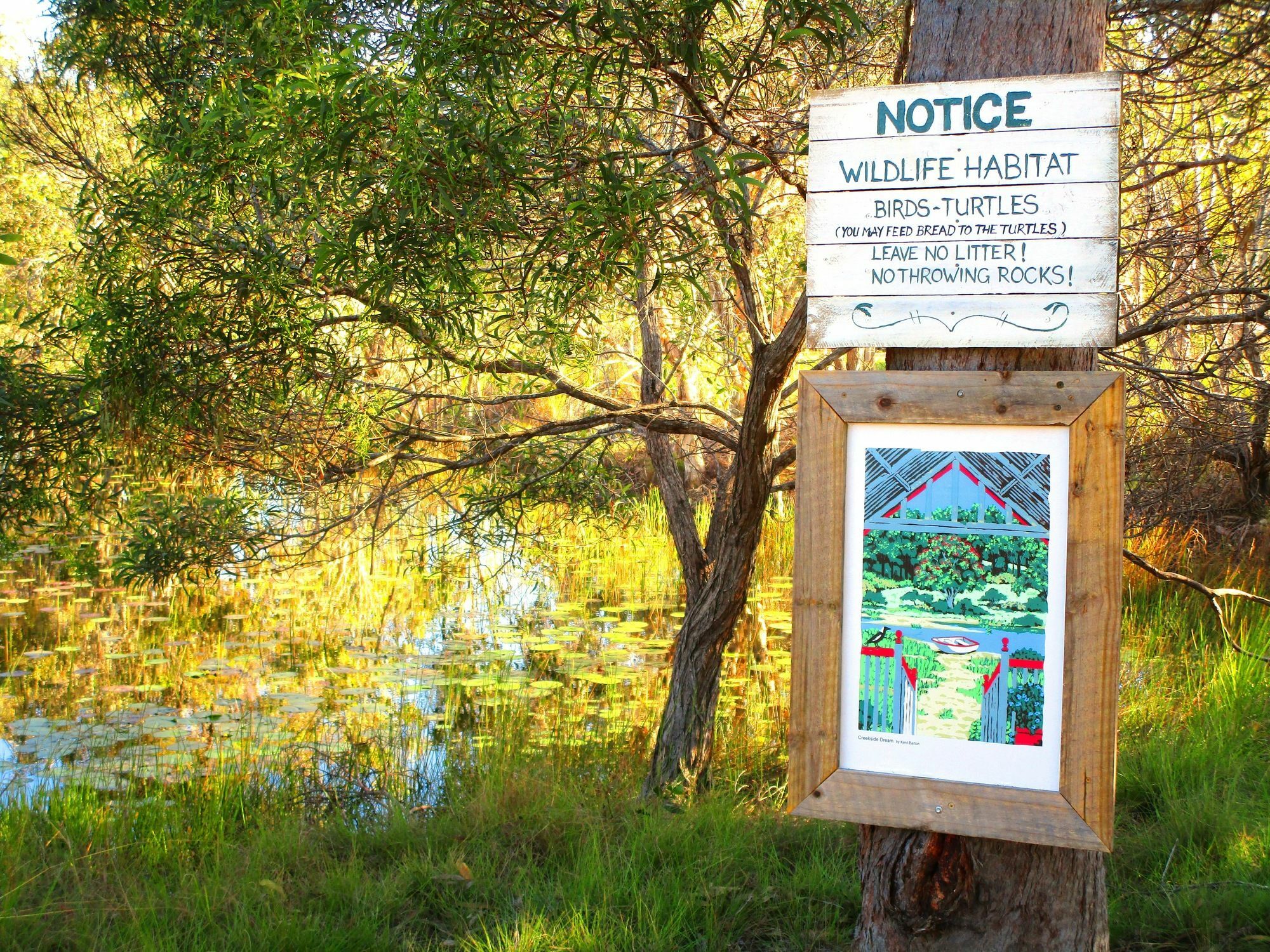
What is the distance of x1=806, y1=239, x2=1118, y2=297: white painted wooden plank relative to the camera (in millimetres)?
2484

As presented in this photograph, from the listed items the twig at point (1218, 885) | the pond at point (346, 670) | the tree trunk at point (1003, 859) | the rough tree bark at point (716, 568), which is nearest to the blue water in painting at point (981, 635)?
the tree trunk at point (1003, 859)

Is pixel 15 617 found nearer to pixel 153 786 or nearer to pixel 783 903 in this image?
pixel 153 786

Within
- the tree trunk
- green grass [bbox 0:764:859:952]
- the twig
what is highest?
the tree trunk

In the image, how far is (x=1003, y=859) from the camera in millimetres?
2641

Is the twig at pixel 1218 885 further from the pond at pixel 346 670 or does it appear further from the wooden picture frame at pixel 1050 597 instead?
the pond at pixel 346 670

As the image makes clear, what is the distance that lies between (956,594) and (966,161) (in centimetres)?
103

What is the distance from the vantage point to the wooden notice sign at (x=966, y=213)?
2.48m

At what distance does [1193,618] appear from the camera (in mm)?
8070

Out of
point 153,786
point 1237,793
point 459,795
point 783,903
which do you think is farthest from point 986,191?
point 153,786

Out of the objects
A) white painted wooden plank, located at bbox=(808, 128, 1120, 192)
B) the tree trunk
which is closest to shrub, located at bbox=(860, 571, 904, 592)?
the tree trunk

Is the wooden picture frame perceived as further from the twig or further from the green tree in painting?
the twig

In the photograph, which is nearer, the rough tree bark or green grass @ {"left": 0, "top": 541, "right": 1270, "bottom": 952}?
green grass @ {"left": 0, "top": 541, "right": 1270, "bottom": 952}

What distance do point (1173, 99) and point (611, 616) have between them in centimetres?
672

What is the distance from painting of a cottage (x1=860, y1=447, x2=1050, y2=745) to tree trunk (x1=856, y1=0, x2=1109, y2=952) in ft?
0.96
